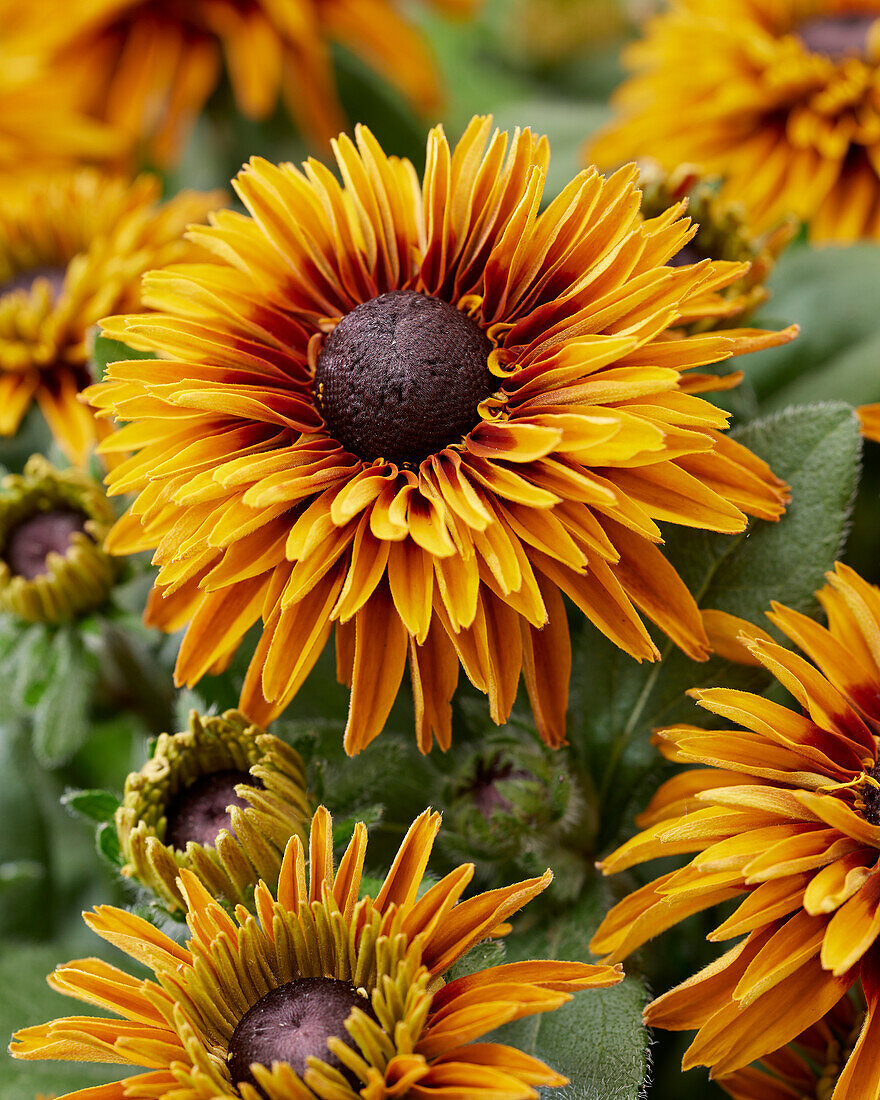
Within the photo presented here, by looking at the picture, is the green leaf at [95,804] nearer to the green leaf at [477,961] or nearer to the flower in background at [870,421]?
the green leaf at [477,961]

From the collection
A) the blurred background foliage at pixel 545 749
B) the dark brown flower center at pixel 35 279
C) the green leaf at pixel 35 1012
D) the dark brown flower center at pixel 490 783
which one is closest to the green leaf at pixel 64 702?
the blurred background foliage at pixel 545 749

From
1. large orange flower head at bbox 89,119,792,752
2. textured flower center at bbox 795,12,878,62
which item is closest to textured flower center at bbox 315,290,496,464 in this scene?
large orange flower head at bbox 89,119,792,752

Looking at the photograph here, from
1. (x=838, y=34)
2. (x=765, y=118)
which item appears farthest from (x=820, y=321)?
(x=838, y=34)

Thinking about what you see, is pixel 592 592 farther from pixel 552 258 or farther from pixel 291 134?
pixel 291 134

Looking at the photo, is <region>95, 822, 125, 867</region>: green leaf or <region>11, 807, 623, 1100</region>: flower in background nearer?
<region>11, 807, 623, 1100</region>: flower in background

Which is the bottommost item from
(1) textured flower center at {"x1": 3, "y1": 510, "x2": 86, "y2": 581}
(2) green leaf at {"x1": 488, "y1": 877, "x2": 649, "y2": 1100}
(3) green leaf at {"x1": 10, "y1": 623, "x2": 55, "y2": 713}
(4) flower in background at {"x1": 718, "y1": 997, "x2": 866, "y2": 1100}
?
(4) flower in background at {"x1": 718, "y1": 997, "x2": 866, "y2": 1100}

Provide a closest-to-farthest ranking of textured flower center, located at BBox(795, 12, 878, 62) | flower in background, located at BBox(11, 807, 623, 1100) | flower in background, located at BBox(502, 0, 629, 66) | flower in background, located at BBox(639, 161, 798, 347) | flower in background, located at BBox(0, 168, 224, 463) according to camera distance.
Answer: flower in background, located at BBox(11, 807, 623, 1100) → flower in background, located at BBox(639, 161, 798, 347) → flower in background, located at BBox(0, 168, 224, 463) → textured flower center, located at BBox(795, 12, 878, 62) → flower in background, located at BBox(502, 0, 629, 66)

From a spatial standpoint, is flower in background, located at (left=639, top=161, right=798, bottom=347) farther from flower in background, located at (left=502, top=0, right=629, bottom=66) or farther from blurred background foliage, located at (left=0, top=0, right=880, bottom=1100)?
flower in background, located at (left=502, top=0, right=629, bottom=66)

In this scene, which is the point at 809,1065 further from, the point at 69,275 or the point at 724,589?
the point at 69,275
